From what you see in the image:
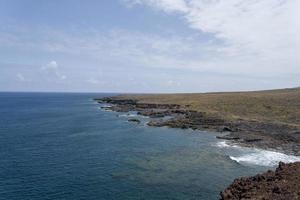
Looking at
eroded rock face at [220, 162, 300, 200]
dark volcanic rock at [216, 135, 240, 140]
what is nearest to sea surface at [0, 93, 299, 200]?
dark volcanic rock at [216, 135, 240, 140]

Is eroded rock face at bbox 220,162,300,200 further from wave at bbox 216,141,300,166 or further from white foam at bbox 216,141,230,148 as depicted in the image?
white foam at bbox 216,141,230,148

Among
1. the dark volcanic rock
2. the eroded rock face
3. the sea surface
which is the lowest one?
the sea surface

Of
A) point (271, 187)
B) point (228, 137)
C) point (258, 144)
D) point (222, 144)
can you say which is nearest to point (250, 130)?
point (228, 137)

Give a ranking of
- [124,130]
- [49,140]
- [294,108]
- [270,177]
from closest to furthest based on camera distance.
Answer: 1. [270,177]
2. [49,140]
3. [124,130]
4. [294,108]

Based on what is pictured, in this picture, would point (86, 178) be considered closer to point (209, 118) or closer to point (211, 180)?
point (211, 180)

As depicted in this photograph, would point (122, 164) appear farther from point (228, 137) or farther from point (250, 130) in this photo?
point (250, 130)

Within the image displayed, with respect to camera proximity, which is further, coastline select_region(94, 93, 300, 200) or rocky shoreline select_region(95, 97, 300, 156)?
rocky shoreline select_region(95, 97, 300, 156)

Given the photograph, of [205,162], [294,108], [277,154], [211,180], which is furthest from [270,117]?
[211,180]

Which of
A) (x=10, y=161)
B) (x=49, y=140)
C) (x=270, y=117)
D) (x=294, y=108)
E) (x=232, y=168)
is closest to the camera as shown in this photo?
(x=232, y=168)
